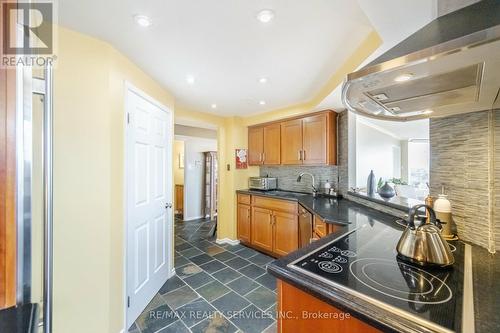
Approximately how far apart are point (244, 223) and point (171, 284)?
1.52 metres

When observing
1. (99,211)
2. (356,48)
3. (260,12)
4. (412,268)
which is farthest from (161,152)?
(412,268)

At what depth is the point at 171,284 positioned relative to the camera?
2422mm

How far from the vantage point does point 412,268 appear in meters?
0.93

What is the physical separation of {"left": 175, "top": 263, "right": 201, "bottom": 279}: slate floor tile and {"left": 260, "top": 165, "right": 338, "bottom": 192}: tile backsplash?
1967 millimetres

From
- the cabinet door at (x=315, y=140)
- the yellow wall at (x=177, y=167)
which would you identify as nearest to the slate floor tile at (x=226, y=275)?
the cabinet door at (x=315, y=140)

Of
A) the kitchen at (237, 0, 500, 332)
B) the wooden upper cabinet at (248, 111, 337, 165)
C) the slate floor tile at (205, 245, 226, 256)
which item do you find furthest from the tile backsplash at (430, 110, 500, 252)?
the slate floor tile at (205, 245, 226, 256)

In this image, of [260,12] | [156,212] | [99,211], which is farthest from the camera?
[156,212]

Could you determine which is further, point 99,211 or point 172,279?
point 172,279

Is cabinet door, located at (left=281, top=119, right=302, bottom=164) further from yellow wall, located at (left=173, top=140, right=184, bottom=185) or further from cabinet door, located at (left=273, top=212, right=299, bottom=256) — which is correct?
yellow wall, located at (left=173, top=140, right=184, bottom=185)

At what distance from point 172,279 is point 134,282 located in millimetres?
751

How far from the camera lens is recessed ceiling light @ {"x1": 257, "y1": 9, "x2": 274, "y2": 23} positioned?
120cm

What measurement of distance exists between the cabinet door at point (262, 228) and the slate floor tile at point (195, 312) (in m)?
1.38

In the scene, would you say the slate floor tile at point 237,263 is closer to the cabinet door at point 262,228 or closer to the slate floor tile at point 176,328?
the cabinet door at point 262,228

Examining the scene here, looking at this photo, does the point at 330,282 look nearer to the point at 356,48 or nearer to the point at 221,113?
the point at 356,48
